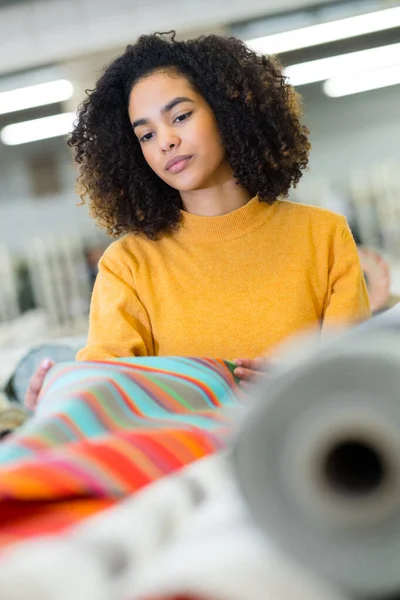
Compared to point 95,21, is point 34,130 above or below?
below

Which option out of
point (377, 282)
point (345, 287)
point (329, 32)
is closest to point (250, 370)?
point (345, 287)

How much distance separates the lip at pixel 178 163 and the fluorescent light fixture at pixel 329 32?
2.19 m

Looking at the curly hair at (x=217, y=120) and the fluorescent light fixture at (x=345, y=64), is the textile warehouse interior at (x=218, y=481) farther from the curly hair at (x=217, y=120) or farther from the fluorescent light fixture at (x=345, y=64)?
the fluorescent light fixture at (x=345, y=64)

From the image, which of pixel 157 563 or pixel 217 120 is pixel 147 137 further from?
pixel 157 563

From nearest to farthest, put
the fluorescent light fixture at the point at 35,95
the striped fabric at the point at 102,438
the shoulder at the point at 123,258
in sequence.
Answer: the striped fabric at the point at 102,438 < the shoulder at the point at 123,258 < the fluorescent light fixture at the point at 35,95

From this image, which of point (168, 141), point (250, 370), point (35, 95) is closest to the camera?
point (250, 370)

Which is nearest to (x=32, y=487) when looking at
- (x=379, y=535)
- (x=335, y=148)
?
(x=379, y=535)

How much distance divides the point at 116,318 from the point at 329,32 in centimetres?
247

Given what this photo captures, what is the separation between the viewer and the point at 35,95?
11.8 ft

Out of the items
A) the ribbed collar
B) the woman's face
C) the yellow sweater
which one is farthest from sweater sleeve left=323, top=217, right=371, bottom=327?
the woman's face

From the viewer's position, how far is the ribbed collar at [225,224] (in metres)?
1.39

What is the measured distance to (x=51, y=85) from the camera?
11.7 ft

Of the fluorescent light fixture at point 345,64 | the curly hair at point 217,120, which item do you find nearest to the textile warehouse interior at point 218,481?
the curly hair at point 217,120

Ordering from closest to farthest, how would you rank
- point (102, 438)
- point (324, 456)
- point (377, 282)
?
point (324, 456) < point (102, 438) < point (377, 282)
